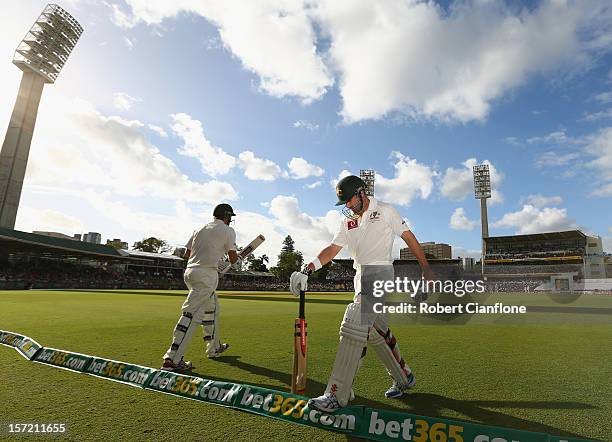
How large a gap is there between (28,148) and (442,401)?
66.4 meters

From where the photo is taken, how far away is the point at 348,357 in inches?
126

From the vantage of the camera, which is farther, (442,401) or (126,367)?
(126,367)

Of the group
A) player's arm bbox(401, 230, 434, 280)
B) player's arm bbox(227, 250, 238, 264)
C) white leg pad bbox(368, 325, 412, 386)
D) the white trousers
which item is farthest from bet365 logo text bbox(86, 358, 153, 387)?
player's arm bbox(401, 230, 434, 280)

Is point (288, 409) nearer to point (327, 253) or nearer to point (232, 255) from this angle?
point (327, 253)

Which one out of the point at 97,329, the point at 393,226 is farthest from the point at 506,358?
the point at 97,329

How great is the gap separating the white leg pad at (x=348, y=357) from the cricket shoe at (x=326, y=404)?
0.13ft

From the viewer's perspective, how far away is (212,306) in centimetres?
552

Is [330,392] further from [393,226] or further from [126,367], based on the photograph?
[126,367]

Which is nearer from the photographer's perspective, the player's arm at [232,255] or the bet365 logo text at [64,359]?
the bet365 logo text at [64,359]

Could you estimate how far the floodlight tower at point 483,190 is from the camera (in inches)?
3342

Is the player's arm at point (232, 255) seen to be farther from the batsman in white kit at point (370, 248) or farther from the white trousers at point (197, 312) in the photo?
the batsman in white kit at point (370, 248)

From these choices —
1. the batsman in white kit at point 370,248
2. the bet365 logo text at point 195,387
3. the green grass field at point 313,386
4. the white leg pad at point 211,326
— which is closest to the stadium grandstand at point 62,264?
the green grass field at point 313,386

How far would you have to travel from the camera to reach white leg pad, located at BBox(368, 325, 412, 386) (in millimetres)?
3676

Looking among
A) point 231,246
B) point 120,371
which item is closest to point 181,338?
point 120,371
